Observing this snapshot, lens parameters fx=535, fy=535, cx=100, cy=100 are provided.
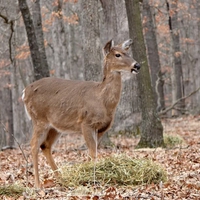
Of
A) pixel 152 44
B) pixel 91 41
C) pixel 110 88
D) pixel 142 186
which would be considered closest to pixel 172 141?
pixel 91 41

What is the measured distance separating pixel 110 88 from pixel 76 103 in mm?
656

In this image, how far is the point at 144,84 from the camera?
1258 centimetres

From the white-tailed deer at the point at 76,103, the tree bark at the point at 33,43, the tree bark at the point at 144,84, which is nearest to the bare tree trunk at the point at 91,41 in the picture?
the tree bark at the point at 144,84

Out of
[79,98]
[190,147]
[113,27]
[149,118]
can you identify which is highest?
[113,27]

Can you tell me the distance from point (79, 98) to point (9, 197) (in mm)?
2881

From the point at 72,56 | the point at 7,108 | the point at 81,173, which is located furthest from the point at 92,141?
the point at 72,56

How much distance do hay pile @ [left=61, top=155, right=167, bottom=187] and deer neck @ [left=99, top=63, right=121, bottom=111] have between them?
4.89ft

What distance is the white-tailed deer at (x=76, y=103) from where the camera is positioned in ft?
29.1

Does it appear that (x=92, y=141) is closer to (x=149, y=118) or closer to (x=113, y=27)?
(x=149, y=118)

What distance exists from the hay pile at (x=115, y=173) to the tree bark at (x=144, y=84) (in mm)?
4968

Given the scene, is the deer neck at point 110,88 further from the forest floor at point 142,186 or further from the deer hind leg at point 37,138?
the deer hind leg at point 37,138

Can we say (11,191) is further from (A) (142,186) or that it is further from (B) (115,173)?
(A) (142,186)

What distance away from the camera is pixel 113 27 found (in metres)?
16.5

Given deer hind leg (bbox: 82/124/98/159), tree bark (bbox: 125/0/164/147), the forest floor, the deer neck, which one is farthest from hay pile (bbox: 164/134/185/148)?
deer hind leg (bbox: 82/124/98/159)
